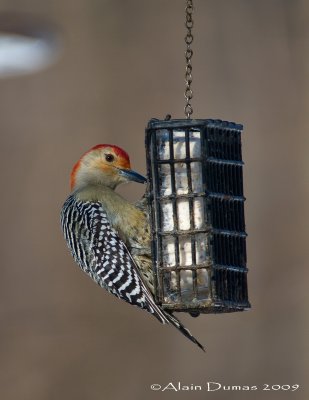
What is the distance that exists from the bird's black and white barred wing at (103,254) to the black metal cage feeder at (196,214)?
0.43 feet

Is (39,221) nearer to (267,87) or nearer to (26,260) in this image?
(26,260)

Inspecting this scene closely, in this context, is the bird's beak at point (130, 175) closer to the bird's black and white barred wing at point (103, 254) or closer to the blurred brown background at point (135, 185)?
the bird's black and white barred wing at point (103, 254)

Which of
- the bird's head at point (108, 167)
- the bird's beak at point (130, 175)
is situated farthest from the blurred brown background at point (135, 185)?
the bird's beak at point (130, 175)

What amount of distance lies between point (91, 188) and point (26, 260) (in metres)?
8.35

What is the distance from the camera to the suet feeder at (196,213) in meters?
12.2

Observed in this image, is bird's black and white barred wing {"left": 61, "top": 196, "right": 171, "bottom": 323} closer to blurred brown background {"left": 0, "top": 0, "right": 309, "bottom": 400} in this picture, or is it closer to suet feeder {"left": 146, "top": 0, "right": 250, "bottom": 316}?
suet feeder {"left": 146, "top": 0, "right": 250, "bottom": 316}

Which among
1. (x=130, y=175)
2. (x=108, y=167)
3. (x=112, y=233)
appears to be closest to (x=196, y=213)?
(x=112, y=233)

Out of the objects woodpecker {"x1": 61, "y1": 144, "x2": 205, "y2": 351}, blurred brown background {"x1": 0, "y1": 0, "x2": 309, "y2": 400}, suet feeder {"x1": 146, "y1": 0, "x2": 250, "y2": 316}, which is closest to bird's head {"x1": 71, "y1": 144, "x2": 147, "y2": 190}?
woodpecker {"x1": 61, "y1": 144, "x2": 205, "y2": 351}

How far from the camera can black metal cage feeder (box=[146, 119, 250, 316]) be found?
12.2 metres

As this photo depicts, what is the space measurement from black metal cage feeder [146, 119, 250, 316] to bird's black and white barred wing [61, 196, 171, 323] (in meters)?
0.13

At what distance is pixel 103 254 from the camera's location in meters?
12.7

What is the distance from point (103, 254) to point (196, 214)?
2.50 ft

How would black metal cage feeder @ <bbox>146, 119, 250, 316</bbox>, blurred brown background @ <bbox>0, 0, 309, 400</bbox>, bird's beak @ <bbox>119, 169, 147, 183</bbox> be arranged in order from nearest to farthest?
black metal cage feeder @ <bbox>146, 119, 250, 316</bbox>
bird's beak @ <bbox>119, 169, 147, 183</bbox>
blurred brown background @ <bbox>0, 0, 309, 400</bbox>

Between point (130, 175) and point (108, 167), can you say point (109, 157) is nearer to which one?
point (108, 167)
